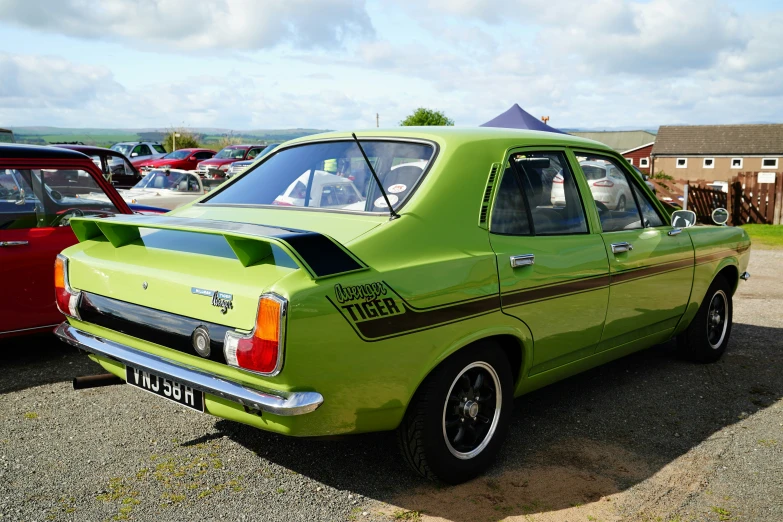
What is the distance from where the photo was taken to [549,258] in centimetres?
374

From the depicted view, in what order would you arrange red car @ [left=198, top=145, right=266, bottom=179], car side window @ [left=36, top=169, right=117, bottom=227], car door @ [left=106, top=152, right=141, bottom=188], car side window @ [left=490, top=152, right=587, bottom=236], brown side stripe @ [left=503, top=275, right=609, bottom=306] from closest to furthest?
brown side stripe @ [left=503, top=275, right=609, bottom=306], car side window @ [left=490, top=152, right=587, bottom=236], car side window @ [left=36, top=169, right=117, bottom=227], car door @ [left=106, top=152, right=141, bottom=188], red car @ [left=198, top=145, right=266, bottom=179]

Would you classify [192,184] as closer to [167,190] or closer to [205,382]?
[167,190]

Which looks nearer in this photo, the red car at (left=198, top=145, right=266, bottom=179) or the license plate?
the license plate

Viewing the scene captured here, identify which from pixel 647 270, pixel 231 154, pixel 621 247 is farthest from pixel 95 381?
pixel 231 154

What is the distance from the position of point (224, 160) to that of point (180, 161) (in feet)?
5.61

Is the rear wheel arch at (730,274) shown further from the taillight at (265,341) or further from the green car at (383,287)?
the taillight at (265,341)

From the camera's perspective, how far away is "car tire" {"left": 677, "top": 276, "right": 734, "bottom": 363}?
5.46m

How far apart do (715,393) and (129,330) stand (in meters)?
3.89

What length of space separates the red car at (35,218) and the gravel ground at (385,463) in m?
0.46

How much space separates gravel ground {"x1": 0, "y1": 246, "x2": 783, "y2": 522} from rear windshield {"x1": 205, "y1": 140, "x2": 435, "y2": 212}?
1.20 m

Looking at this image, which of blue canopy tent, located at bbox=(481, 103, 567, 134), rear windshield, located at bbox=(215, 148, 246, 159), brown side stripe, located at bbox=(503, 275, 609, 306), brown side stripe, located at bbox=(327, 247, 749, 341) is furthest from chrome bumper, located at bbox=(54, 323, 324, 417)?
rear windshield, located at bbox=(215, 148, 246, 159)

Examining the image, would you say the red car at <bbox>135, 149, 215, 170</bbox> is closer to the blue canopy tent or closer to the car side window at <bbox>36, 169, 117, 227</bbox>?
the blue canopy tent

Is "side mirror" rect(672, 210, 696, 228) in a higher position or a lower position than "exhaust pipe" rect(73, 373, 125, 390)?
higher

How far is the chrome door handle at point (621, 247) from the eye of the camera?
4.23m
